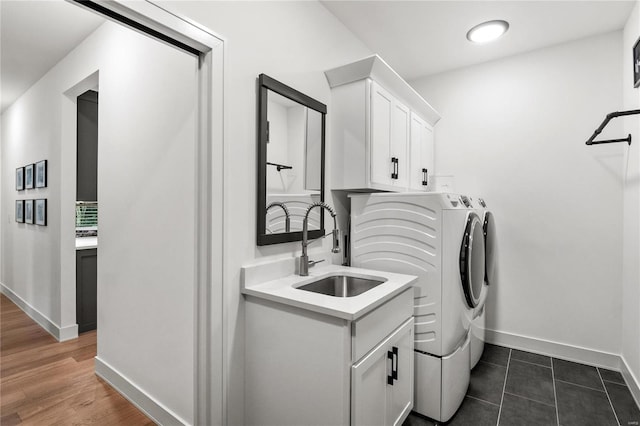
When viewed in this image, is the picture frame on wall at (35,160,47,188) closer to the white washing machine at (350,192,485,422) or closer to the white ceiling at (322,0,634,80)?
the white ceiling at (322,0,634,80)

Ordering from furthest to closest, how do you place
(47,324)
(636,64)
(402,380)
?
(47,324)
(636,64)
(402,380)

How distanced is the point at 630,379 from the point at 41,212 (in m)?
5.25

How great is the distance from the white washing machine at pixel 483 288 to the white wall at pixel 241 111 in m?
1.48

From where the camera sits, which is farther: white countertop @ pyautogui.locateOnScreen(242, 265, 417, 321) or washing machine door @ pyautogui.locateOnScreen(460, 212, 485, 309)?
washing machine door @ pyautogui.locateOnScreen(460, 212, 485, 309)

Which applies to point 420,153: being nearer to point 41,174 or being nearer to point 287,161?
point 287,161

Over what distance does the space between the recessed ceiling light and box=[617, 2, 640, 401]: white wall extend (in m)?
0.78

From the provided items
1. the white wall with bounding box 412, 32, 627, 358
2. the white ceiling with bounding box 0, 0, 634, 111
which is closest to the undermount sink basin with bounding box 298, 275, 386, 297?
the white wall with bounding box 412, 32, 627, 358

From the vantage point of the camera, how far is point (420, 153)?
2.87 metres

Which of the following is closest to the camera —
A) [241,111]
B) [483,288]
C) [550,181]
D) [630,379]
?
[241,111]

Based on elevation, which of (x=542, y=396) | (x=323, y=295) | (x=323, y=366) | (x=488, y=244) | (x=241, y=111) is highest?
(x=241, y=111)

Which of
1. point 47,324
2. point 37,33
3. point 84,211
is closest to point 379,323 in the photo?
point 37,33

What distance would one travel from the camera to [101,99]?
2.30m

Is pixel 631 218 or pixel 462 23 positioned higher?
pixel 462 23

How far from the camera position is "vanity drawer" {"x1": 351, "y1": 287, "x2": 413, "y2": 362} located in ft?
4.23
